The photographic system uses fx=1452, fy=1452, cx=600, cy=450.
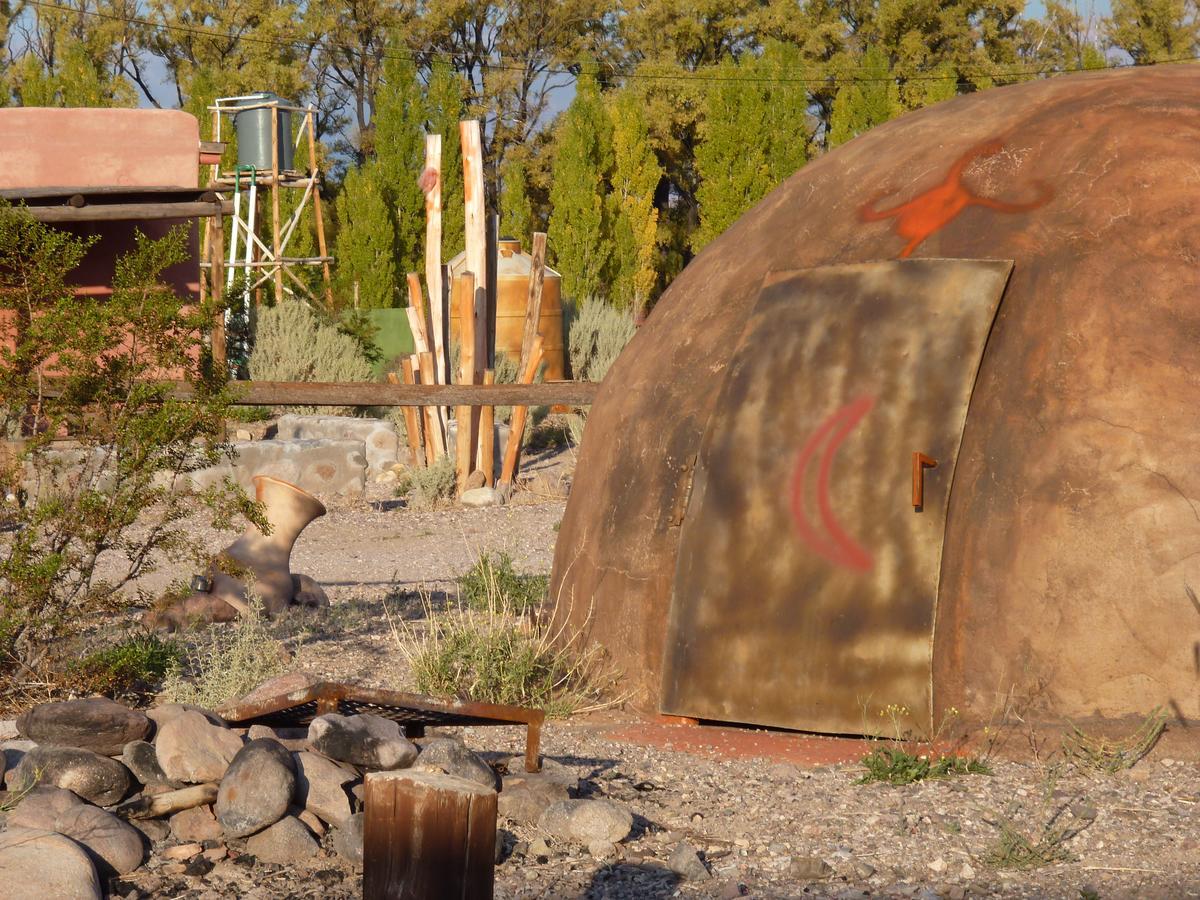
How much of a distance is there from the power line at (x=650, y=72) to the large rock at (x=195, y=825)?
88.0 feet

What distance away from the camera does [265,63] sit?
36500 millimetres

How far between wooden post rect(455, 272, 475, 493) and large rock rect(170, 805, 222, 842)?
9471 mm

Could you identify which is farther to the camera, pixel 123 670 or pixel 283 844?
pixel 123 670

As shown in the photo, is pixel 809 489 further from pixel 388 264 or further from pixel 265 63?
pixel 265 63

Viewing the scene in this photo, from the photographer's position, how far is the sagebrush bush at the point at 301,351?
18641mm

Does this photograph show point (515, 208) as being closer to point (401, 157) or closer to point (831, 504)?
point (401, 157)

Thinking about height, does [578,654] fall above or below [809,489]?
below

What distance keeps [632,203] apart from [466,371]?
642 inches

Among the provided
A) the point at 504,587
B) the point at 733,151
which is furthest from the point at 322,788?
the point at 733,151

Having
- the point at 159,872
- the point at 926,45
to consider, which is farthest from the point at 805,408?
the point at 926,45

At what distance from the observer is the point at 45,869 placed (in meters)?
4.08

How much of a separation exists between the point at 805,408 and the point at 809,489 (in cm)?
32

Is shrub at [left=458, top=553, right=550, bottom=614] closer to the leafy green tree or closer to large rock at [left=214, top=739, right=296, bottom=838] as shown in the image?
large rock at [left=214, top=739, right=296, bottom=838]

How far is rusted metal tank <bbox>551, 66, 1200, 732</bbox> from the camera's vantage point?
5.07 m
